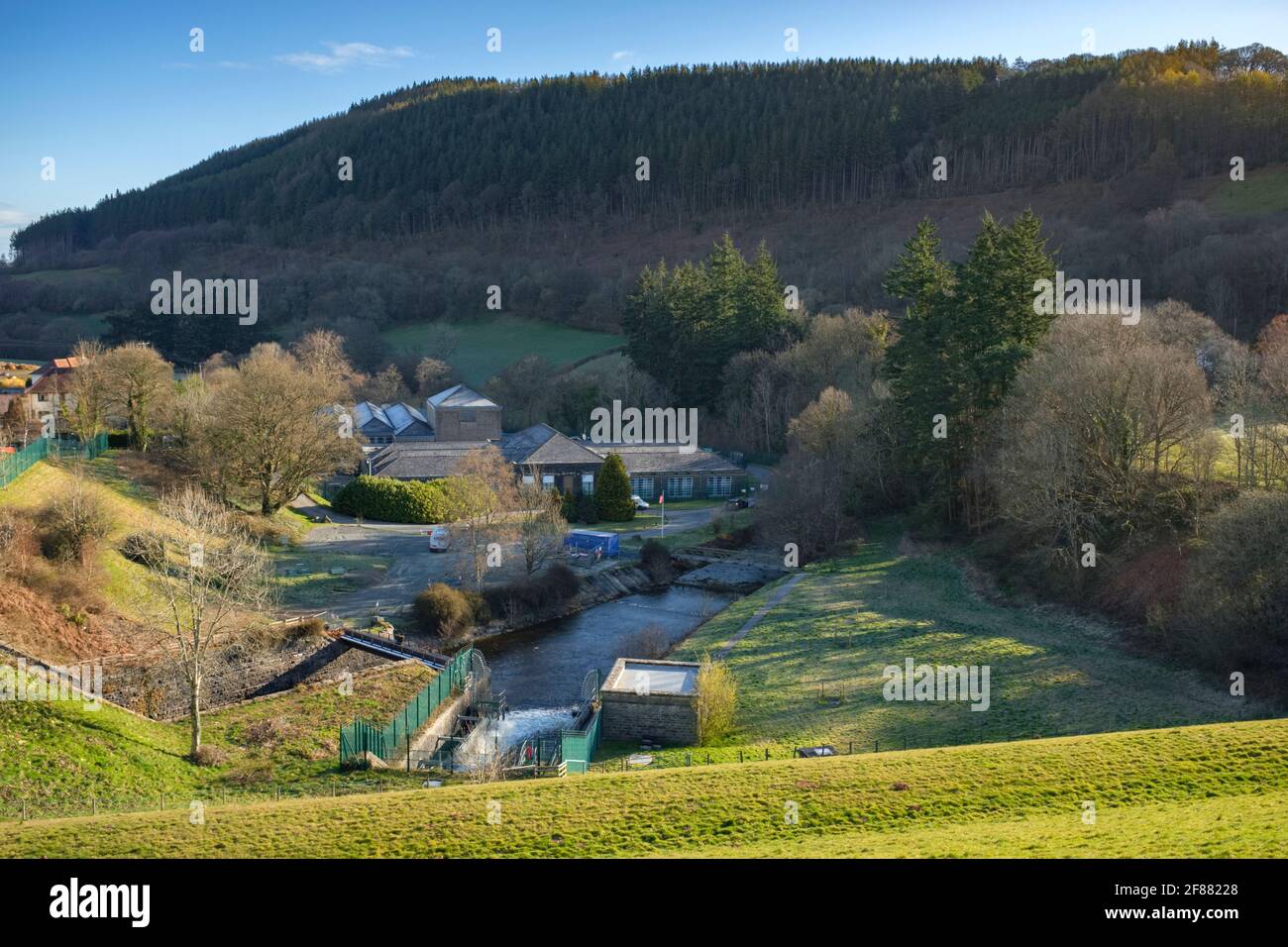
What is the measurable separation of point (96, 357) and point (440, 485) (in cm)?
1909

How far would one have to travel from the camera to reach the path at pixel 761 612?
1517 inches

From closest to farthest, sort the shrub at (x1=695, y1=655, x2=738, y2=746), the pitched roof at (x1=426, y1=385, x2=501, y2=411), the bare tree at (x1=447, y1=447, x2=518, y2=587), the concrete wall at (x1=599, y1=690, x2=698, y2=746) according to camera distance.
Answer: the shrub at (x1=695, y1=655, x2=738, y2=746)
the concrete wall at (x1=599, y1=690, x2=698, y2=746)
the bare tree at (x1=447, y1=447, x2=518, y2=587)
the pitched roof at (x1=426, y1=385, x2=501, y2=411)

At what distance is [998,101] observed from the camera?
466 ft

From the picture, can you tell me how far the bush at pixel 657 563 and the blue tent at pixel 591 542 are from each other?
61.5 inches

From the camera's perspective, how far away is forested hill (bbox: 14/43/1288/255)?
119688mm

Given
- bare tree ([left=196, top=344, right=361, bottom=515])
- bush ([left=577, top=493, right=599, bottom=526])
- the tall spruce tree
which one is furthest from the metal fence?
the tall spruce tree

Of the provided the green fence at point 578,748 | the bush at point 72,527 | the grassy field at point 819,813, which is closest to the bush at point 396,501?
the bush at point 72,527

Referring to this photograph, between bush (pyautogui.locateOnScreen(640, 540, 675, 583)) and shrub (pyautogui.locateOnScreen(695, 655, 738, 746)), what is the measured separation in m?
21.4

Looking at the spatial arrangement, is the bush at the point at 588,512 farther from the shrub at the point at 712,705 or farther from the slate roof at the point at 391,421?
the shrub at the point at 712,705

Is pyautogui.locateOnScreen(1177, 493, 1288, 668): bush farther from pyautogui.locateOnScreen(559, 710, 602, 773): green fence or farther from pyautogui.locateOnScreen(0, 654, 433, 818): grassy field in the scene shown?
pyautogui.locateOnScreen(0, 654, 433, 818): grassy field

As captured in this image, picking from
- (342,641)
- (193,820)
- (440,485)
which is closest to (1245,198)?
(440,485)

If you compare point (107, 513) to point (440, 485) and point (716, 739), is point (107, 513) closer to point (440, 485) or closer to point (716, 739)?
point (440, 485)

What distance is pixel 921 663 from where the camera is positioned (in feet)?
112

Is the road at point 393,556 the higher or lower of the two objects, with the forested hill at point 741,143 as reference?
lower
